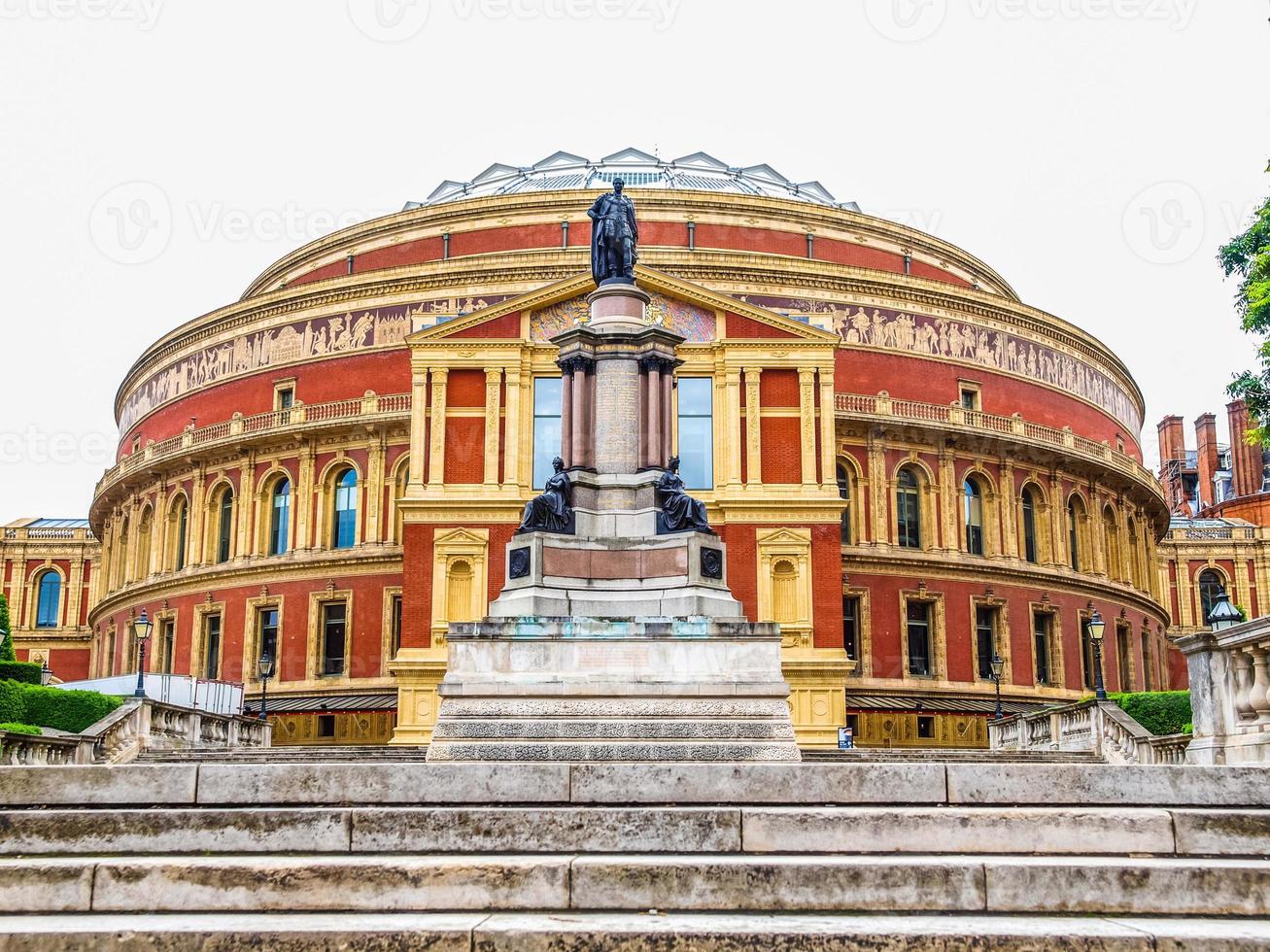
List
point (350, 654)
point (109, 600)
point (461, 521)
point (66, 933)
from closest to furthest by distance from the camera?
point (66, 933), point (461, 521), point (350, 654), point (109, 600)

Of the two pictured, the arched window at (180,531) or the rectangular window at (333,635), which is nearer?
the rectangular window at (333,635)

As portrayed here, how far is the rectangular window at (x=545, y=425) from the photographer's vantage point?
40031 mm

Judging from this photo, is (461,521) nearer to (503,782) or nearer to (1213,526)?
(503,782)

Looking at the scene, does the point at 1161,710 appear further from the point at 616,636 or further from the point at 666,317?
the point at 666,317

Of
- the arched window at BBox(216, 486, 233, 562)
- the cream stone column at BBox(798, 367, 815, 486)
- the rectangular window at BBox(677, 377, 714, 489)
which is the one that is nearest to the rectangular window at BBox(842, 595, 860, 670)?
the cream stone column at BBox(798, 367, 815, 486)

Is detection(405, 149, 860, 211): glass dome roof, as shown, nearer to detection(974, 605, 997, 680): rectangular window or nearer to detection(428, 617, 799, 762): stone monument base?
detection(974, 605, 997, 680): rectangular window

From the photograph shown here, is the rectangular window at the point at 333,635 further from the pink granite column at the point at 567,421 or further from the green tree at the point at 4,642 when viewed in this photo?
the pink granite column at the point at 567,421

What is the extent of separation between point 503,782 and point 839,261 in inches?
1916

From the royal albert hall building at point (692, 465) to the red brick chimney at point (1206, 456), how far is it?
32.7 meters

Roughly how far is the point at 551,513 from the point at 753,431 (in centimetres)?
Answer: 1973

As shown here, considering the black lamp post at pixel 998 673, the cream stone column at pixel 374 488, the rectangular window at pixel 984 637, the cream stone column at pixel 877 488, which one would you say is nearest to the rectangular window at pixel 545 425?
the cream stone column at pixel 374 488

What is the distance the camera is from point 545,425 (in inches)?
1590

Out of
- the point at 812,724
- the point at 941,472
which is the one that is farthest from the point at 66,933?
the point at 941,472

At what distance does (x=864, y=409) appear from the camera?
1882 inches
